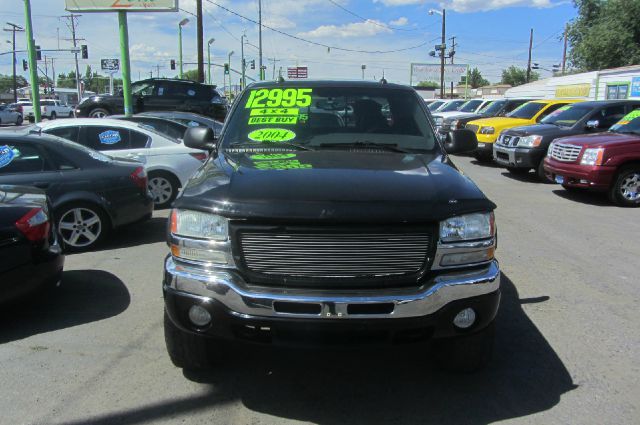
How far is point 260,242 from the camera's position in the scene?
9.46 feet

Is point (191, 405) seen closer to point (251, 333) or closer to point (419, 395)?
point (251, 333)

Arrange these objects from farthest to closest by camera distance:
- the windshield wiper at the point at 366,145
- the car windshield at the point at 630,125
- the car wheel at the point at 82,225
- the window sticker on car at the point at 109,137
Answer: the car windshield at the point at 630,125, the window sticker on car at the point at 109,137, the car wheel at the point at 82,225, the windshield wiper at the point at 366,145

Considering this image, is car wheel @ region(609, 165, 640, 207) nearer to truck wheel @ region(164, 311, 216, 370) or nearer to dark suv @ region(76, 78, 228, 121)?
truck wheel @ region(164, 311, 216, 370)

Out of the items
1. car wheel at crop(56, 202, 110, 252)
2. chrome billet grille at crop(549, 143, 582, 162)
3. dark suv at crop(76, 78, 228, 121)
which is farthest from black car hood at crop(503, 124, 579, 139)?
dark suv at crop(76, 78, 228, 121)

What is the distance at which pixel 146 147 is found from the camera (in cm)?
894

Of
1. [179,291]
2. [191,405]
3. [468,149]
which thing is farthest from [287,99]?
[191,405]

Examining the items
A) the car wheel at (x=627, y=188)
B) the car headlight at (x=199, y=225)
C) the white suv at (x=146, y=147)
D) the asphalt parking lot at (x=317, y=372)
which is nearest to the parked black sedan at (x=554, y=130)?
the car wheel at (x=627, y=188)

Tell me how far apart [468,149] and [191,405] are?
308 centimetres

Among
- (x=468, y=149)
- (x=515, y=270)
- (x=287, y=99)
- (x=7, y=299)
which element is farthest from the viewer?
(x=515, y=270)

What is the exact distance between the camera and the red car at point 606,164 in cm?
957

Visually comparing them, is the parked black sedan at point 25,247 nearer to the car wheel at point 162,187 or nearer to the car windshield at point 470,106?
the car wheel at point 162,187

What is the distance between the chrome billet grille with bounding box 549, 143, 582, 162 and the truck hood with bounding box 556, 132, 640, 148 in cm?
11

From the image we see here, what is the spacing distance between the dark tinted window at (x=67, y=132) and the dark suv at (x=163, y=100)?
11389 millimetres

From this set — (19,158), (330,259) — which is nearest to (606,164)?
(330,259)
